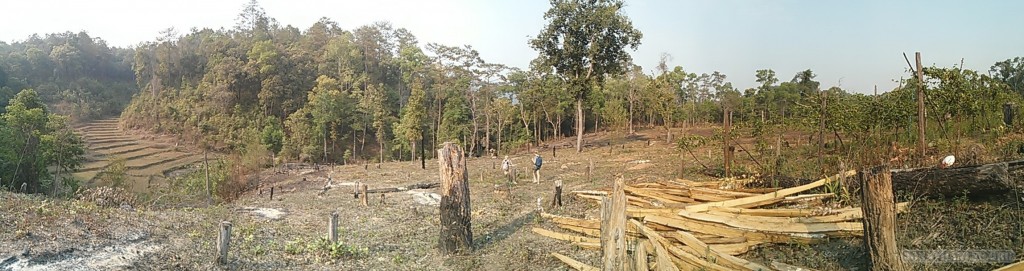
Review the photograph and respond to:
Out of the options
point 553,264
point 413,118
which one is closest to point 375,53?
point 413,118

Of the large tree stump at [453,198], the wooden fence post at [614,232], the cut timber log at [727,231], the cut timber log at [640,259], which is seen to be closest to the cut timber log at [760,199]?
the cut timber log at [727,231]

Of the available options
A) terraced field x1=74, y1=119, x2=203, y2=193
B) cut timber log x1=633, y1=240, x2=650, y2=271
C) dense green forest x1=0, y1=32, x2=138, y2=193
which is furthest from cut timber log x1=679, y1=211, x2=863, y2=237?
terraced field x1=74, y1=119, x2=203, y2=193

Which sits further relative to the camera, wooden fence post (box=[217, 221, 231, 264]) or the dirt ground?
wooden fence post (box=[217, 221, 231, 264])

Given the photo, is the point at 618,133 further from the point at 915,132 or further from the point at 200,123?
the point at 200,123

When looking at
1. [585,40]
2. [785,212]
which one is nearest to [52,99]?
[585,40]

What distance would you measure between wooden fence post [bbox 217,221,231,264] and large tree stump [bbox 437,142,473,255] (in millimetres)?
3216

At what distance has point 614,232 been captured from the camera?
15.5 feet

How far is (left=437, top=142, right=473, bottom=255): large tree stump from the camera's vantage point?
902cm

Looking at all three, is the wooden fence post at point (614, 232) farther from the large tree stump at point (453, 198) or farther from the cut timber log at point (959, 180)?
the cut timber log at point (959, 180)

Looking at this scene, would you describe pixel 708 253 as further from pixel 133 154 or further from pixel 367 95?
pixel 133 154

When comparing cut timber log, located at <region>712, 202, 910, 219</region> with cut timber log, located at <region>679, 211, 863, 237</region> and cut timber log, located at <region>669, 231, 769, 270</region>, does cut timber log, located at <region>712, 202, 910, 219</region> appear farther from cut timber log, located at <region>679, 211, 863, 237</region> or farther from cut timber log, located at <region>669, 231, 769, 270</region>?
cut timber log, located at <region>669, 231, 769, 270</region>

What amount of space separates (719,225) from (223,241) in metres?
7.04

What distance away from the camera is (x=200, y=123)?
167ft

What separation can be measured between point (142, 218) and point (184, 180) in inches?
886
